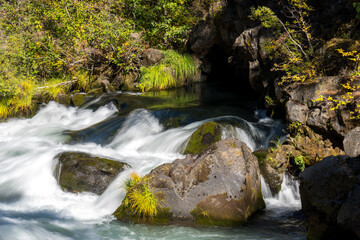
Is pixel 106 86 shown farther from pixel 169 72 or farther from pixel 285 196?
pixel 285 196

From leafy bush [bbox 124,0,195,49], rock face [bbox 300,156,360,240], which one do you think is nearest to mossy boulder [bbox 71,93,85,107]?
leafy bush [bbox 124,0,195,49]

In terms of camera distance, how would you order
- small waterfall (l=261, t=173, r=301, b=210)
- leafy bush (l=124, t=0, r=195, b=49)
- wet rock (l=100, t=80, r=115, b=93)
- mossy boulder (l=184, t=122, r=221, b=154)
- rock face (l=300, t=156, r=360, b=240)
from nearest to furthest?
rock face (l=300, t=156, r=360, b=240) → small waterfall (l=261, t=173, r=301, b=210) → mossy boulder (l=184, t=122, r=221, b=154) → wet rock (l=100, t=80, r=115, b=93) → leafy bush (l=124, t=0, r=195, b=49)

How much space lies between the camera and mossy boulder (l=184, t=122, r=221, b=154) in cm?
726

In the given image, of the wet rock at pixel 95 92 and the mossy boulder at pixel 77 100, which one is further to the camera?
the wet rock at pixel 95 92

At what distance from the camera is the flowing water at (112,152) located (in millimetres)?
4855

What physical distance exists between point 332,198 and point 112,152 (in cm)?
557

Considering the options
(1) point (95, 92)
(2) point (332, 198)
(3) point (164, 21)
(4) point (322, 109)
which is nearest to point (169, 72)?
(3) point (164, 21)

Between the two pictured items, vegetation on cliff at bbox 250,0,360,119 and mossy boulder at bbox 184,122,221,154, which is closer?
vegetation on cliff at bbox 250,0,360,119

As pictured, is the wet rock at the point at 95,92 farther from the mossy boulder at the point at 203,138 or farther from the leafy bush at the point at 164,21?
the mossy boulder at the point at 203,138

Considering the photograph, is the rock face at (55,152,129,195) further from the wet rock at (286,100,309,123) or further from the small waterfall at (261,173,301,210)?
the wet rock at (286,100,309,123)

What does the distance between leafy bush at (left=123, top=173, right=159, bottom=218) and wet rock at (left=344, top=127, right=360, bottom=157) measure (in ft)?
11.5

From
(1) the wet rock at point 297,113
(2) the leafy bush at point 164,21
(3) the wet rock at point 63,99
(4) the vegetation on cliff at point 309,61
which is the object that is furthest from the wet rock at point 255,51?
(3) the wet rock at point 63,99

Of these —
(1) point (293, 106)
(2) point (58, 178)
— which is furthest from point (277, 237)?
(2) point (58, 178)

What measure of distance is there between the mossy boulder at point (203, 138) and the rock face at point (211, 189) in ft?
5.25
